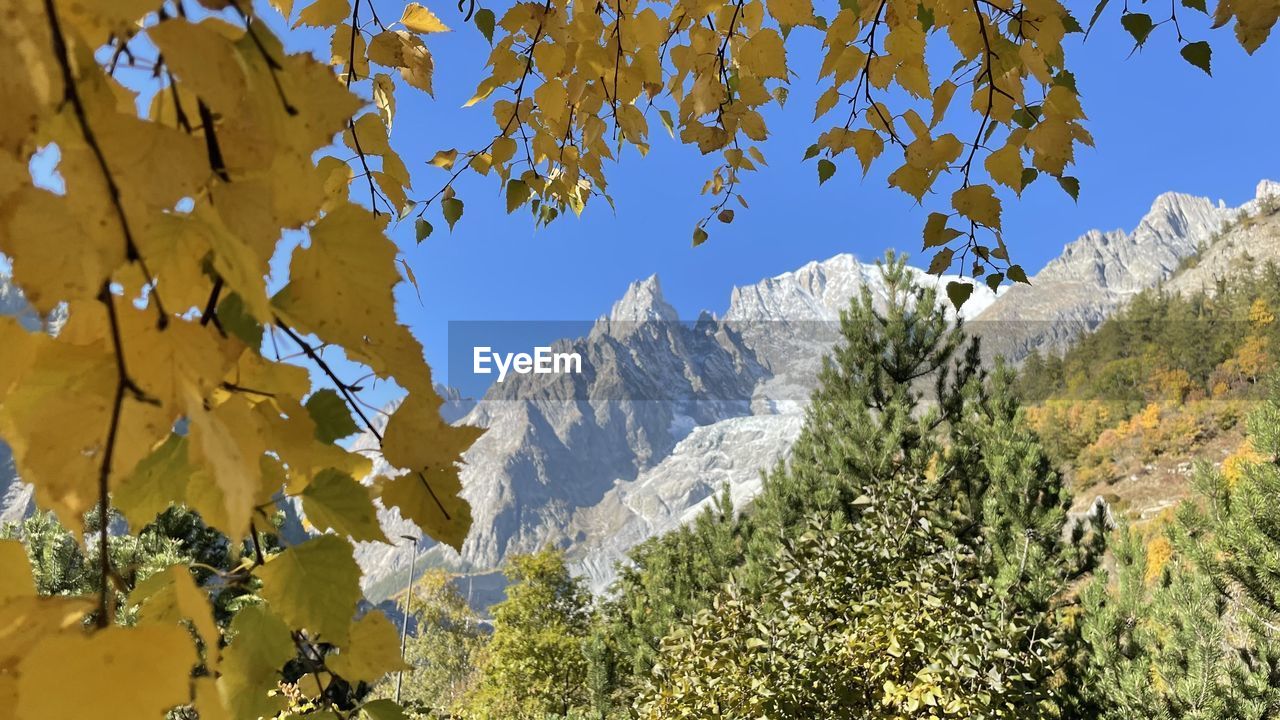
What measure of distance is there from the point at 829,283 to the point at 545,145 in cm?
8912

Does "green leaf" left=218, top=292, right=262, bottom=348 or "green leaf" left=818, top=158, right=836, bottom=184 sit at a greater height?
"green leaf" left=818, top=158, right=836, bottom=184

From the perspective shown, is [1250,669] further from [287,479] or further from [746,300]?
[746,300]

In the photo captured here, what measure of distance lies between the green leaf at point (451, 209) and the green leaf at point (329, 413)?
31.1 inches

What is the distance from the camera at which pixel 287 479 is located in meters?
0.29

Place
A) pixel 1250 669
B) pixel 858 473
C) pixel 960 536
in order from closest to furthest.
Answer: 1. pixel 1250 669
2. pixel 960 536
3. pixel 858 473

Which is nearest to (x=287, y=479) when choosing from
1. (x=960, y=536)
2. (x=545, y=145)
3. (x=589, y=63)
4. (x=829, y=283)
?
(x=589, y=63)

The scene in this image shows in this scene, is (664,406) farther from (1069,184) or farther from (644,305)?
(1069,184)

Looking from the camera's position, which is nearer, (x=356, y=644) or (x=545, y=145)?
(x=356, y=644)

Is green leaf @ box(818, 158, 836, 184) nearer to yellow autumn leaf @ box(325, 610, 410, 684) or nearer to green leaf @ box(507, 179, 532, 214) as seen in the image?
green leaf @ box(507, 179, 532, 214)

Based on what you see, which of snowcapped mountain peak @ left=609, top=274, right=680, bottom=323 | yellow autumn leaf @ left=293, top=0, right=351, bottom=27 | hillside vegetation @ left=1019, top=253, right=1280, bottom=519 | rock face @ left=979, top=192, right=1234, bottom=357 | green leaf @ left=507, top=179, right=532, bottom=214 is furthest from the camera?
snowcapped mountain peak @ left=609, top=274, right=680, bottom=323

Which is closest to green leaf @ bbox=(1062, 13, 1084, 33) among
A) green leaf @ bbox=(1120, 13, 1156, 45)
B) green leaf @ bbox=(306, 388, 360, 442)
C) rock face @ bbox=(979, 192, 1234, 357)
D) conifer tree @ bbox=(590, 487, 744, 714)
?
green leaf @ bbox=(1120, 13, 1156, 45)

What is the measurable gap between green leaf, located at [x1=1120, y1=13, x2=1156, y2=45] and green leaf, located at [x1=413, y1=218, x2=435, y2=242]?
0.96 metres

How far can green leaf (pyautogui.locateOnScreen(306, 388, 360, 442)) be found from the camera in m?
0.26

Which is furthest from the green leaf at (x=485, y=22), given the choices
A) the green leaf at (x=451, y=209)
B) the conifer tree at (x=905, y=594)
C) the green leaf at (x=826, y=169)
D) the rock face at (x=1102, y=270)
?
the rock face at (x=1102, y=270)
